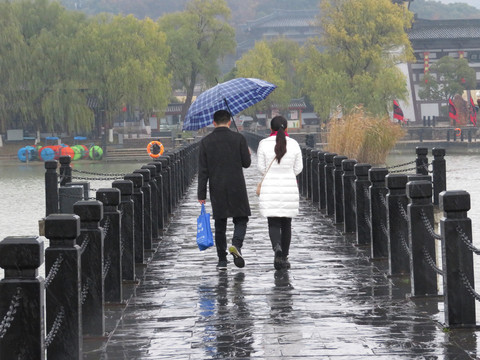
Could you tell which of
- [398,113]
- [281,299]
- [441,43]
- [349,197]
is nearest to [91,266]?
[281,299]

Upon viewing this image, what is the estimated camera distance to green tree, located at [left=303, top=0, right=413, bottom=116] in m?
64.6

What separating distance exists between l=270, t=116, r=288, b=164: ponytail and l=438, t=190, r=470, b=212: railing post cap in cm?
326

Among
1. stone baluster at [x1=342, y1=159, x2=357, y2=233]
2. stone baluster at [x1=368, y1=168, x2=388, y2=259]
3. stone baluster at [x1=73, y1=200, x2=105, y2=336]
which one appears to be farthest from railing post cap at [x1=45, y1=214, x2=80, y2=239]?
stone baluster at [x1=342, y1=159, x2=357, y2=233]

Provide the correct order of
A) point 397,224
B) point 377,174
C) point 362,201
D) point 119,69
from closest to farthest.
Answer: point 397,224 → point 377,174 → point 362,201 → point 119,69

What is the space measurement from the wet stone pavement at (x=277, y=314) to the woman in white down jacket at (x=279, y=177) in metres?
0.56

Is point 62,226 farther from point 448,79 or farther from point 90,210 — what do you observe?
point 448,79

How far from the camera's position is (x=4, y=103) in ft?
197

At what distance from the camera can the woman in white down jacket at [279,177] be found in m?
10.3

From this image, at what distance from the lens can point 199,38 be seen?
87.6 meters

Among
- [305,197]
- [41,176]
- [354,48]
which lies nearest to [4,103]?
[41,176]

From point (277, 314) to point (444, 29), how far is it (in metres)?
91.9

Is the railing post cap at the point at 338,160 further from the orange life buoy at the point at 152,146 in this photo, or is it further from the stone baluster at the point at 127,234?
the orange life buoy at the point at 152,146

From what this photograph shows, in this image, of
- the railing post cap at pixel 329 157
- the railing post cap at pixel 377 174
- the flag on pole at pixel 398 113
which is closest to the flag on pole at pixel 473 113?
the flag on pole at pixel 398 113

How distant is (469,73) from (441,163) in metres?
71.4
